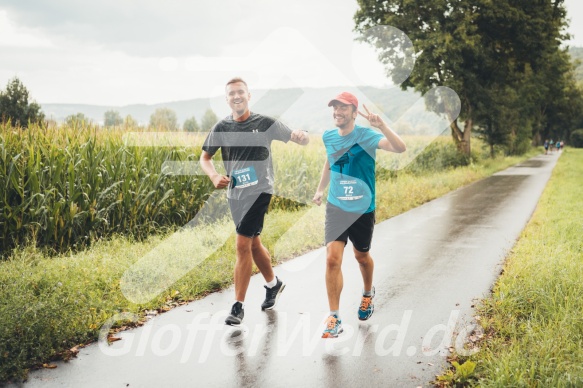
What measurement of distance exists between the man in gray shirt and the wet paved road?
0.50 meters

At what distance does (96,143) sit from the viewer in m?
8.20

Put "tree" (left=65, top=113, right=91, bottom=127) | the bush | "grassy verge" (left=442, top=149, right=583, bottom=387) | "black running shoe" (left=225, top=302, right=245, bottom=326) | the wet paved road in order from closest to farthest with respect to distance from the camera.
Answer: "grassy verge" (left=442, top=149, right=583, bottom=387)
the wet paved road
"black running shoe" (left=225, top=302, right=245, bottom=326)
"tree" (left=65, top=113, right=91, bottom=127)
the bush

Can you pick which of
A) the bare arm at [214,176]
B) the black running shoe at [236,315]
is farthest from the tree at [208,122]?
the black running shoe at [236,315]

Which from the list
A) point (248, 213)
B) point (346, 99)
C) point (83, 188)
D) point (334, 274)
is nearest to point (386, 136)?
point (346, 99)

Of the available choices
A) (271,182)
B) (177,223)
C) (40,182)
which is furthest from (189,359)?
(177,223)

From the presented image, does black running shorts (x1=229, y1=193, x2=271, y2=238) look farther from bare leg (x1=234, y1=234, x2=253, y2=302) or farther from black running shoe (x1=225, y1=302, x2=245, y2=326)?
black running shoe (x1=225, y1=302, x2=245, y2=326)

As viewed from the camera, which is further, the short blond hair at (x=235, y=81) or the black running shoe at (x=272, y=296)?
the black running shoe at (x=272, y=296)

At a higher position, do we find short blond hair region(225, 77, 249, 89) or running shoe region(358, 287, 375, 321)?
short blond hair region(225, 77, 249, 89)

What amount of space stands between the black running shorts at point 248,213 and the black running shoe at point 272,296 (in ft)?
2.37

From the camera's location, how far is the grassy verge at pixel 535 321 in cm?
332

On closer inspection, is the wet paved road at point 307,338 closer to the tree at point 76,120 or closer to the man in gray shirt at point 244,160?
the man in gray shirt at point 244,160

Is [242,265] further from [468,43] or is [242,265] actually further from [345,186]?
[468,43]

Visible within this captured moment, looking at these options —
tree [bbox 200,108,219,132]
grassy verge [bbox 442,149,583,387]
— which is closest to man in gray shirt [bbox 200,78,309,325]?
grassy verge [bbox 442,149,583,387]

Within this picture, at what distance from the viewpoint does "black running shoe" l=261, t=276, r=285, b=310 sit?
16.4ft
